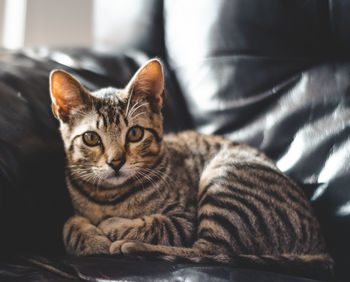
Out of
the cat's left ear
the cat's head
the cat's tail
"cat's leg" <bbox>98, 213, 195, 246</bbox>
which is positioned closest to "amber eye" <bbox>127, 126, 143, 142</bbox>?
the cat's head

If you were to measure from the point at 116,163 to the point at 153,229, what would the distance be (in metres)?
0.22

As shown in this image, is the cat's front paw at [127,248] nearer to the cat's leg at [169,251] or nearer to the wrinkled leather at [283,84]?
Answer: the cat's leg at [169,251]

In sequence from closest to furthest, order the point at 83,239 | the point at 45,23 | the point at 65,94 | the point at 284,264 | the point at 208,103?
1. the point at 284,264
2. the point at 83,239
3. the point at 65,94
4. the point at 208,103
5. the point at 45,23

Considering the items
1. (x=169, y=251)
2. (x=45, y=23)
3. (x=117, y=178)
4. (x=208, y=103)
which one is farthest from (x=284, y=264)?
(x=45, y=23)

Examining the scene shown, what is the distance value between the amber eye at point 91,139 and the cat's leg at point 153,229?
24cm

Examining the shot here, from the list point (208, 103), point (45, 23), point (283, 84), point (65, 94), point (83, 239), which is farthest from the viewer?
point (45, 23)

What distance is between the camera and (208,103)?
152 centimetres

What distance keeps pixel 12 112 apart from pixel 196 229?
0.66 m

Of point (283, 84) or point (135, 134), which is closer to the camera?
point (135, 134)

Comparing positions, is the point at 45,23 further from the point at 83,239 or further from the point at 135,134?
the point at 83,239

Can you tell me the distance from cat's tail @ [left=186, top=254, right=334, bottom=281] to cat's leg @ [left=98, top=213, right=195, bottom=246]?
0.20m

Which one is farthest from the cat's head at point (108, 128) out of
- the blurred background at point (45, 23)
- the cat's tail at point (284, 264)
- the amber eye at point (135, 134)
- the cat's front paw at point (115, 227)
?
the blurred background at point (45, 23)

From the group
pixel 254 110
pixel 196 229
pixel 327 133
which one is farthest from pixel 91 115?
pixel 327 133

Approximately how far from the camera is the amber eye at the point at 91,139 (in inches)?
43.6
